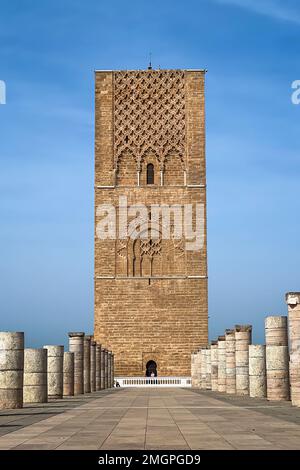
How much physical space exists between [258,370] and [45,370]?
459cm

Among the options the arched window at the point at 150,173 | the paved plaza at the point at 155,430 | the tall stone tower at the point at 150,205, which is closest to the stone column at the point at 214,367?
the paved plaza at the point at 155,430

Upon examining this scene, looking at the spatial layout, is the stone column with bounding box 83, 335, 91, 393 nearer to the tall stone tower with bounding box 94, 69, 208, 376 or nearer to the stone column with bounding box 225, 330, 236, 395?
the stone column with bounding box 225, 330, 236, 395

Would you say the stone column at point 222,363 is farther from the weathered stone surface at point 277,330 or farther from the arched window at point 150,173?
the arched window at point 150,173

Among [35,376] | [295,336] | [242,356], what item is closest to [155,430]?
[295,336]

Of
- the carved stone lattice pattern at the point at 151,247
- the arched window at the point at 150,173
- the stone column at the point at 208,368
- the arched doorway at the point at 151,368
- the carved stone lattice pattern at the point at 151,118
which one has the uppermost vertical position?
the carved stone lattice pattern at the point at 151,118

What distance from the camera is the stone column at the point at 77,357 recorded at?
73.5ft

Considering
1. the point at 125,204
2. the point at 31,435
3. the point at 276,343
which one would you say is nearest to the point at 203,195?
the point at 125,204

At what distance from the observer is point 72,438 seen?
725cm

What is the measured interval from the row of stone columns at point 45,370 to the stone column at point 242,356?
4060 millimetres

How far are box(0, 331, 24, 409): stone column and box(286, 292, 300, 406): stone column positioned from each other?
4.30 metres

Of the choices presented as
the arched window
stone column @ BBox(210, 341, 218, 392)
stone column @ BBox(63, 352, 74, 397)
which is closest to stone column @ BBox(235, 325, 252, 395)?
stone column @ BBox(63, 352, 74, 397)

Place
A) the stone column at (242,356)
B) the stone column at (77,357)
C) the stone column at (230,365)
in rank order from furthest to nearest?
1. the stone column at (77,357)
2. the stone column at (230,365)
3. the stone column at (242,356)

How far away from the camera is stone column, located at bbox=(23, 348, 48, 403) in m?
15.4
